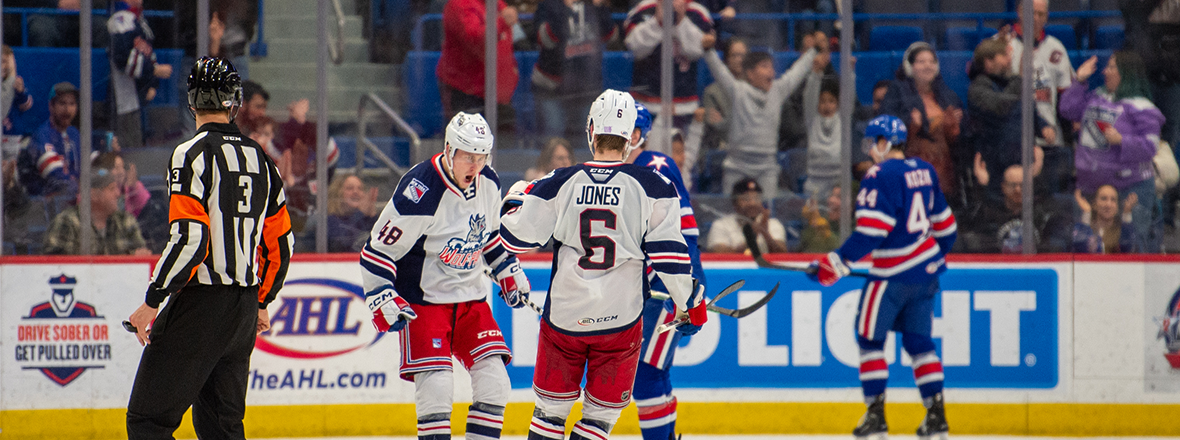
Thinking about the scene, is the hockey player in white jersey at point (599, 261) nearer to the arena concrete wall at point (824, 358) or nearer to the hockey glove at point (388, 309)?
the hockey glove at point (388, 309)

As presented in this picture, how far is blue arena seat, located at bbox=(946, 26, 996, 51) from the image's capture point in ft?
17.5

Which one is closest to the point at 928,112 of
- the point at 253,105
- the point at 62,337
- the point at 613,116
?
the point at 613,116

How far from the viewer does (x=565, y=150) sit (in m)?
5.38

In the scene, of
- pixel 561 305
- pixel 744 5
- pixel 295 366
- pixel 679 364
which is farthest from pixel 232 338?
pixel 744 5

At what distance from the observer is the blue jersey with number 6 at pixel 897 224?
444cm

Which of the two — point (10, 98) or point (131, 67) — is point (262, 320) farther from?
point (10, 98)

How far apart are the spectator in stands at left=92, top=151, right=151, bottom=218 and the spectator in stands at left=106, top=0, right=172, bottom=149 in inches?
3.8

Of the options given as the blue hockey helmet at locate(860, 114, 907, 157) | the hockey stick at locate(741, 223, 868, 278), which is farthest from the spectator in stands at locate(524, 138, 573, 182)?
the blue hockey helmet at locate(860, 114, 907, 157)

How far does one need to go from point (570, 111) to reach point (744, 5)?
104cm

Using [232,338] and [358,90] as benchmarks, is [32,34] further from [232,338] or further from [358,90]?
[232,338]

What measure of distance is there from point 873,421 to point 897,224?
86cm

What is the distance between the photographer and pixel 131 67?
201 inches

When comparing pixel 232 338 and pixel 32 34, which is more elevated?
pixel 32 34

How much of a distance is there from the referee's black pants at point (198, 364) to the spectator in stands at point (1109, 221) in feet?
13.6
